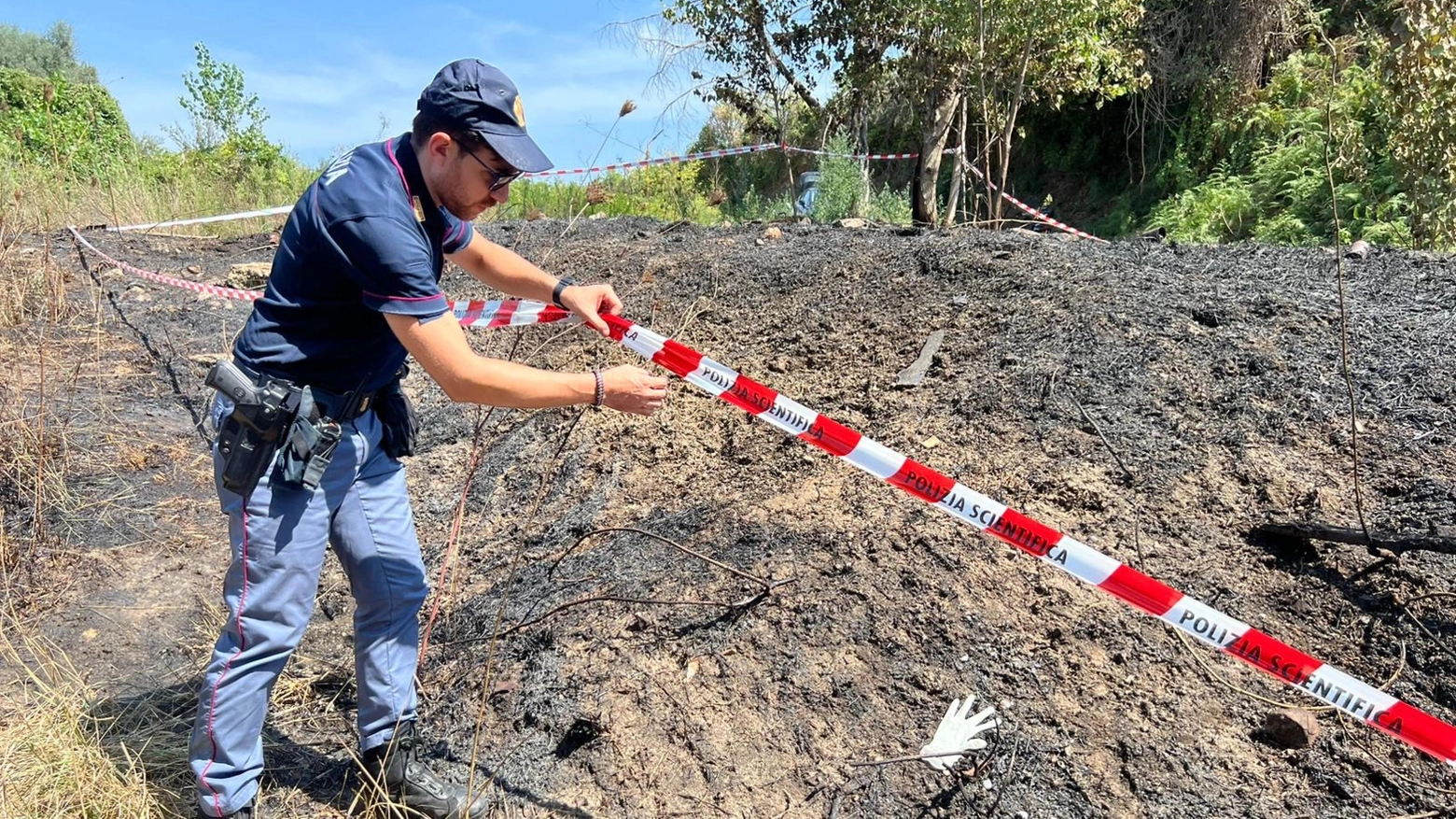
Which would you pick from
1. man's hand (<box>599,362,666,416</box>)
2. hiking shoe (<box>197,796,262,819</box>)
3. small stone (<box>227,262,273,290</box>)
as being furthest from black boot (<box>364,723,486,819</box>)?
small stone (<box>227,262,273,290</box>)

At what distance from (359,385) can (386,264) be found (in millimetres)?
461

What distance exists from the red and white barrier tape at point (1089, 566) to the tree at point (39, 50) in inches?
1478

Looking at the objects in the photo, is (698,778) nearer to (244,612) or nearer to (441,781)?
(441,781)

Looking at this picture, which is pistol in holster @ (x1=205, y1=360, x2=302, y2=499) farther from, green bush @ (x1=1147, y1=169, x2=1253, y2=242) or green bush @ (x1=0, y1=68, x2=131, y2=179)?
green bush @ (x1=1147, y1=169, x2=1253, y2=242)

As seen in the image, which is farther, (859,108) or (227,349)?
(859,108)

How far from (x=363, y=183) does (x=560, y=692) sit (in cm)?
166

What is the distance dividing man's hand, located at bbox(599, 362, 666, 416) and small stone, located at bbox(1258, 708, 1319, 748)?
1.90 metres

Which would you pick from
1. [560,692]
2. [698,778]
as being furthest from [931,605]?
[560,692]

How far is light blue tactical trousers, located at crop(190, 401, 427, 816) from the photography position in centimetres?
233

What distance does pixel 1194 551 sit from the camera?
9.85ft

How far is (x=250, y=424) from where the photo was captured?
2258 millimetres

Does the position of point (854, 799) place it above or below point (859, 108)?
below

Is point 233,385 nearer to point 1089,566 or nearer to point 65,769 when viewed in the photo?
point 65,769

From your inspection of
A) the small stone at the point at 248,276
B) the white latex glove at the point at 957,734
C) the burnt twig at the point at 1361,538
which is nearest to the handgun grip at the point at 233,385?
the white latex glove at the point at 957,734
